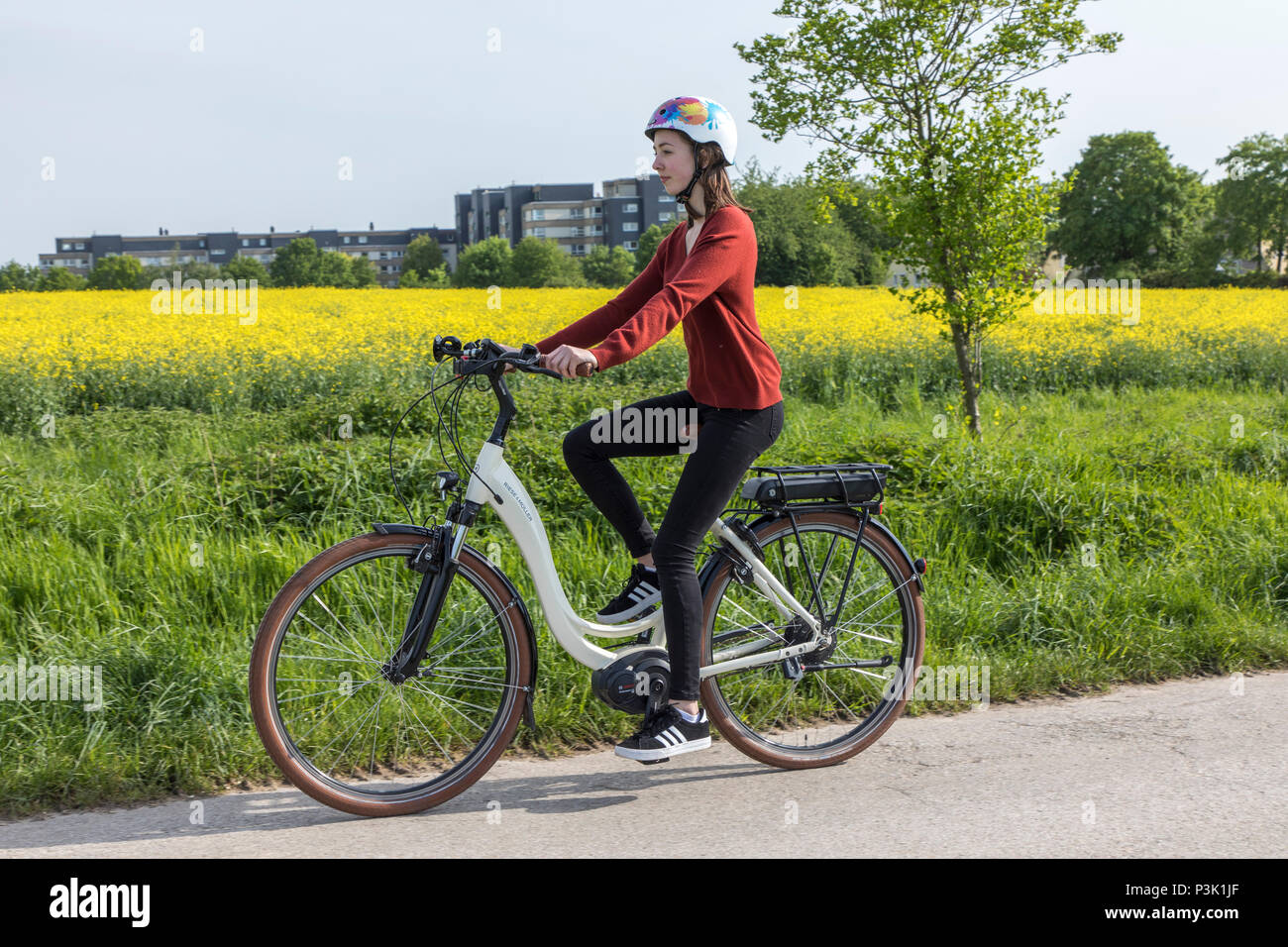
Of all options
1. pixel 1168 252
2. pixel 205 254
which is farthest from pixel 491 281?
pixel 205 254

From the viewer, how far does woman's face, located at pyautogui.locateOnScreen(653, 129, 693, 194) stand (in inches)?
130

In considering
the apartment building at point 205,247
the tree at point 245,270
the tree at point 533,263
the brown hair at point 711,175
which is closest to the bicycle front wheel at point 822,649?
the brown hair at point 711,175

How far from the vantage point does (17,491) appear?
18.3 ft

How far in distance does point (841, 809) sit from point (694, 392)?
1380mm

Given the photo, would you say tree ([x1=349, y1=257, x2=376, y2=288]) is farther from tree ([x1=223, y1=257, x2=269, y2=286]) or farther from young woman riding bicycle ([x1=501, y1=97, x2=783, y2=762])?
young woman riding bicycle ([x1=501, y1=97, x2=783, y2=762])

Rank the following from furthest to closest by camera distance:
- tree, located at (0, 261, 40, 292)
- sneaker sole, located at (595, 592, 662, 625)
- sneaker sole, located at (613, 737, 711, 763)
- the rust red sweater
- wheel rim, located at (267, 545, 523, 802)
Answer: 1. tree, located at (0, 261, 40, 292)
2. sneaker sole, located at (595, 592, 662, 625)
3. sneaker sole, located at (613, 737, 711, 763)
4. wheel rim, located at (267, 545, 523, 802)
5. the rust red sweater

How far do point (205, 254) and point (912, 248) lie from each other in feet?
286

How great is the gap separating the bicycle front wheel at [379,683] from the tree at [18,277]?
22.2 meters

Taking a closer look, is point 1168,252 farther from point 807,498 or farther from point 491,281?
point 807,498

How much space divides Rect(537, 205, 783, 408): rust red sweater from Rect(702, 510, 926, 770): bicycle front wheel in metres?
0.58

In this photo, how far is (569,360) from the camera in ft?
9.86

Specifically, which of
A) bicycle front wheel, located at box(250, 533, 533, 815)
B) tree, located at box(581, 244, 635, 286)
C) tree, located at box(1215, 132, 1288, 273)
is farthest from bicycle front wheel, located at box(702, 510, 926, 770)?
tree, located at box(1215, 132, 1288, 273)

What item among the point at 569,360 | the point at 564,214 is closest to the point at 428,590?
the point at 569,360

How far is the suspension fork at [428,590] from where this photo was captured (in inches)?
129
